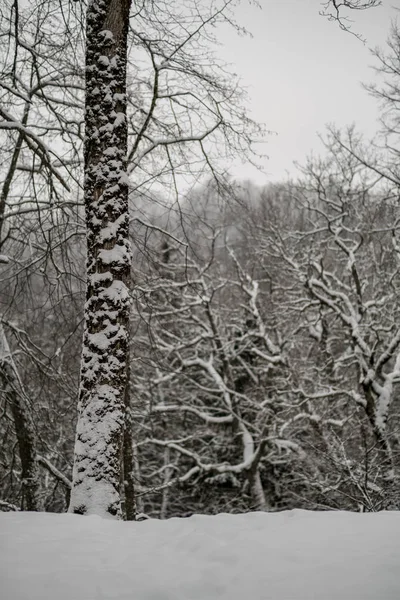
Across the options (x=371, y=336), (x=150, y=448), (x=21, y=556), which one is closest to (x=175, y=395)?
(x=150, y=448)

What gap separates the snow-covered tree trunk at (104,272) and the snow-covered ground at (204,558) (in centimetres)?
45

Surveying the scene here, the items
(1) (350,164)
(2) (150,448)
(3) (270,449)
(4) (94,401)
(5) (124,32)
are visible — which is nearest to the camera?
(4) (94,401)

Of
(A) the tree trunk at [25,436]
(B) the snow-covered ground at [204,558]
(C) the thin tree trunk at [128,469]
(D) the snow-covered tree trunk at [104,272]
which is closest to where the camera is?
(B) the snow-covered ground at [204,558]

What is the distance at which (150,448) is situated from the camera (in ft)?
49.0

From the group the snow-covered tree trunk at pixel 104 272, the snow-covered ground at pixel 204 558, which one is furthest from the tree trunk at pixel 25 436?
the snow-covered ground at pixel 204 558

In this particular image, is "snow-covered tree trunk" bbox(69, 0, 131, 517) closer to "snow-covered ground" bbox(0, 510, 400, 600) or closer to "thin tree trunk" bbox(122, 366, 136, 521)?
"snow-covered ground" bbox(0, 510, 400, 600)

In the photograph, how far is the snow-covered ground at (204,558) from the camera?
185cm

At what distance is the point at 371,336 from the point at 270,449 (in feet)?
15.6

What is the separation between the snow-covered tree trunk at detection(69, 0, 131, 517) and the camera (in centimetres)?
333

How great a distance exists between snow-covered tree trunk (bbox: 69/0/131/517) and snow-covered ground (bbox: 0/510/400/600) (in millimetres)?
446

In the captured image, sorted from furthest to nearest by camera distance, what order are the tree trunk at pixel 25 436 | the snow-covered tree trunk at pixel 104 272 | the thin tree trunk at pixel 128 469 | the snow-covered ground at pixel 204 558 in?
the thin tree trunk at pixel 128 469
the tree trunk at pixel 25 436
the snow-covered tree trunk at pixel 104 272
the snow-covered ground at pixel 204 558

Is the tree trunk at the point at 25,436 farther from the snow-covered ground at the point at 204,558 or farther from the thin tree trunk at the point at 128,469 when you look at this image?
the snow-covered ground at the point at 204,558

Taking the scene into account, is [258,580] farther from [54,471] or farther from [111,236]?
[54,471]

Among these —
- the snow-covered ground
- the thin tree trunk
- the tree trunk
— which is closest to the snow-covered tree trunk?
the snow-covered ground
